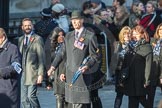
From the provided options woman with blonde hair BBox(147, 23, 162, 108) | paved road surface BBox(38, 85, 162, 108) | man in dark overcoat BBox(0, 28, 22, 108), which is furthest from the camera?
paved road surface BBox(38, 85, 162, 108)

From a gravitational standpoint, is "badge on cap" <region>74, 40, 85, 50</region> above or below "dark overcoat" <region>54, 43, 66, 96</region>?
above

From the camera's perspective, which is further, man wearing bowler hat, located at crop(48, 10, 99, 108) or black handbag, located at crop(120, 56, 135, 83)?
black handbag, located at crop(120, 56, 135, 83)

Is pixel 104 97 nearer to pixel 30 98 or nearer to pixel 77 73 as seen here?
pixel 30 98

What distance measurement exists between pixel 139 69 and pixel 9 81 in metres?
2.50

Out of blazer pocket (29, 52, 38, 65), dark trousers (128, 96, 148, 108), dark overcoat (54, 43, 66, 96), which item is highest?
blazer pocket (29, 52, 38, 65)

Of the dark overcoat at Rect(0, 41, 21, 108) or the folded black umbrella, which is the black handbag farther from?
the dark overcoat at Rect(0, 41, 21, 108)

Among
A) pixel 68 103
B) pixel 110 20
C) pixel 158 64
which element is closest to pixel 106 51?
pixel 110 20

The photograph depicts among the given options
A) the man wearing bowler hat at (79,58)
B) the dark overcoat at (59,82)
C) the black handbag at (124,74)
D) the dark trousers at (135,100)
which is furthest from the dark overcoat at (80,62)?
the dark trousers at (135,100)

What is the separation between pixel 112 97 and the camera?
15.9 metres

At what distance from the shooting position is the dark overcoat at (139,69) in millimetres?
12680

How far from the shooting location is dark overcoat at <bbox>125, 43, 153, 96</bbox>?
12680 millimetres

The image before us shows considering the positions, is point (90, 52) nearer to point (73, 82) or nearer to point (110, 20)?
point (73, 82)

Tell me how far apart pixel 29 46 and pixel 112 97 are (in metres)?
3.26

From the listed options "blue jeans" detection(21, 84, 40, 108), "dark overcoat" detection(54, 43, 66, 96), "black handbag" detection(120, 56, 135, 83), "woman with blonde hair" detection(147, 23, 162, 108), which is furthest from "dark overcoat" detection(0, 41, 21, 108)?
"woman with blonde hair" detection(147, 23, 162, 108)
